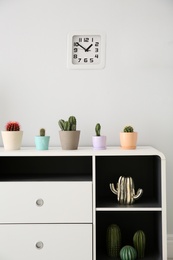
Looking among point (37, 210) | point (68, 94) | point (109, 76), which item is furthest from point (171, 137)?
point (37, 210)

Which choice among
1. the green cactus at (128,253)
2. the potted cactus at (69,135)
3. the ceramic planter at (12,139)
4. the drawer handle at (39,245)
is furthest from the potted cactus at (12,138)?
the green cactus at (128,253)

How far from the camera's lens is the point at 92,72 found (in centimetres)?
243

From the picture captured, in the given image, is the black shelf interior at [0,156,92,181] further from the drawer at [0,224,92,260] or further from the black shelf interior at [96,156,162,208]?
the drawer at [0,224,92,260]

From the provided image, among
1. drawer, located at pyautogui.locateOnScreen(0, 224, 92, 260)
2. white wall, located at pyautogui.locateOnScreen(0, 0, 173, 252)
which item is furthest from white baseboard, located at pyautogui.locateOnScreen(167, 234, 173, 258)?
drawer, located at pyautogui.locateOnScreen(0, 224, 92, 260)

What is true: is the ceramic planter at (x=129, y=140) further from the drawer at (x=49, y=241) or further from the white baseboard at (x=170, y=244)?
the white baseboard at (x=170, y=244)

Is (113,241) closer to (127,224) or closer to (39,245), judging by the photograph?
(127,224)

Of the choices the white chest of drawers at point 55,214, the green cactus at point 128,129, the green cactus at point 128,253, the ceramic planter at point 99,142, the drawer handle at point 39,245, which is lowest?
the green cactus at point 128,253

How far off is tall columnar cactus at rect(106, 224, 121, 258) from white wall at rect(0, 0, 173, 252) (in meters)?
0.42

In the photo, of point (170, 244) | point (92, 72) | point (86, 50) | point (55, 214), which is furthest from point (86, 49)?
point (170, 244)

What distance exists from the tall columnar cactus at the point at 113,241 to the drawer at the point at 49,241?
199 mm

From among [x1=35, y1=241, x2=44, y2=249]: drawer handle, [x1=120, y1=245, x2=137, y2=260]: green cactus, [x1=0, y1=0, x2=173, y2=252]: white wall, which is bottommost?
[x1=120, y1=245, x2=137, y2=260]: green cactus

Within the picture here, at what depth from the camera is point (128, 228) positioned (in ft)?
7.78

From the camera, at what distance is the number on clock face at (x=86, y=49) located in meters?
2.42

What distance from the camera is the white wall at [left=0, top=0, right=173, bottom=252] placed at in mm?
2418
